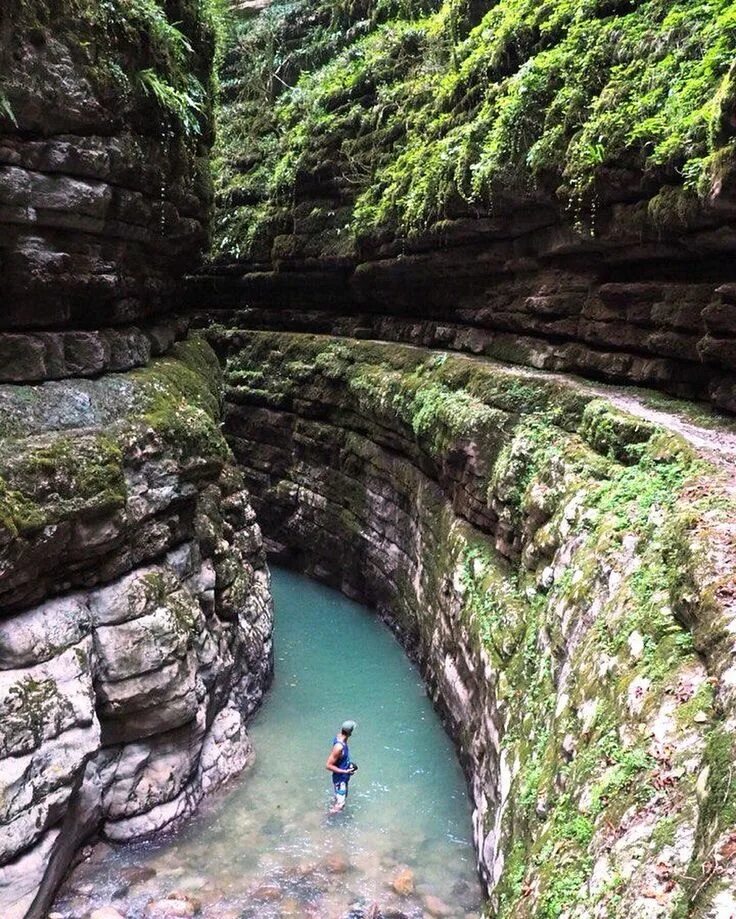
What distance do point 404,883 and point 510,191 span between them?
Answer: 896 cm

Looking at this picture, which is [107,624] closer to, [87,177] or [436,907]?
[436,907]

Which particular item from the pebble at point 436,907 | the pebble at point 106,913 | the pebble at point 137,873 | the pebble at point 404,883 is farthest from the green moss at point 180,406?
the pebble at point 436,907

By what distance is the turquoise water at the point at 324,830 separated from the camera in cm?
739

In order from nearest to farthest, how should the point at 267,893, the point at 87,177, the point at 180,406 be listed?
the point at 267,893, the point at 87,177, the point at 180,406

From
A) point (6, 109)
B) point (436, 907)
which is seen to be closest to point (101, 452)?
point (6, 109)

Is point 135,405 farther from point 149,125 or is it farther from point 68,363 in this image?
point 149,125

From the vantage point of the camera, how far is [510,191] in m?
10.0

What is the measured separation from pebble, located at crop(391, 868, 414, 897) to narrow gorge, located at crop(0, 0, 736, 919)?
0.06m

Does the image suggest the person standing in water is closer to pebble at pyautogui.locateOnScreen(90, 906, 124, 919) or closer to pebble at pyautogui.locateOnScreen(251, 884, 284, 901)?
pebble at pyautogui.locateOnScreen(251, 884, 284, 901)

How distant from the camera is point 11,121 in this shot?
286 inches

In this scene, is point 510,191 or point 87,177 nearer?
point 87,177

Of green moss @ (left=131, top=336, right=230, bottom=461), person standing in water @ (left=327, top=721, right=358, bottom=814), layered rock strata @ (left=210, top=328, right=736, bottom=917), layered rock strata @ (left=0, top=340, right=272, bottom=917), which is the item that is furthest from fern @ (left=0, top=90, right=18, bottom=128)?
person standing in water @ (left=327, top=721, right=358, bottom=814)

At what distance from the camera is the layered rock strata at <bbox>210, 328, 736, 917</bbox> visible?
11.6 ft

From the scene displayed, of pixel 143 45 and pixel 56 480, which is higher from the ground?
pixel 143 45
